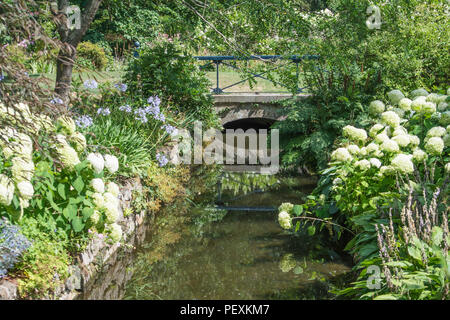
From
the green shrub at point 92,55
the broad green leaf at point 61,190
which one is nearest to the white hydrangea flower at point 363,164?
the broad green leaf at point 61,190

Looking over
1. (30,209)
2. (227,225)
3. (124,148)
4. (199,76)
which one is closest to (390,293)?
(30,209)

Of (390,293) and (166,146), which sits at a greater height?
(166,146)

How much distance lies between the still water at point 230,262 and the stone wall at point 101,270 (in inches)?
4.7

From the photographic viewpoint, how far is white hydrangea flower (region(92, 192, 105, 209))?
4.19 meters

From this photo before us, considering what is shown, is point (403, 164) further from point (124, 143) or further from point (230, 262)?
point (124, 143)

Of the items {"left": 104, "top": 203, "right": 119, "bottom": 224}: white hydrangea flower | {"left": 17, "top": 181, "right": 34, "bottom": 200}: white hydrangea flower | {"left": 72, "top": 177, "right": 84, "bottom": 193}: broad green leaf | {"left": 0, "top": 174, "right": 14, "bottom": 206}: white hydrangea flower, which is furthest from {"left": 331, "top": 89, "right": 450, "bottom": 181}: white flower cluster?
{"left": 0, "top": 174, "right": 14, "bottom": 206}: white hydrangea flower

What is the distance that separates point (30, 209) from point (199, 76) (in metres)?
6.78

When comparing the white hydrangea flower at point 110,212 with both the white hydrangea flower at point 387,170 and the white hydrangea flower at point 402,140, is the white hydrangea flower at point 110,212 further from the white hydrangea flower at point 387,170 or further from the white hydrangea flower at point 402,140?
the white hydrangea flower at point 402,140

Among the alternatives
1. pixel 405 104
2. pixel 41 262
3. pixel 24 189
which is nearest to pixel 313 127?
pixel 405 104

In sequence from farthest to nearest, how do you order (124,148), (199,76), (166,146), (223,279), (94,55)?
(94,55)
(199,76)
(166,146)
(124,148)
(223,279)

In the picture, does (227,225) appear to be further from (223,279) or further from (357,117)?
(357,117)

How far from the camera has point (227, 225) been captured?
20.7 feet

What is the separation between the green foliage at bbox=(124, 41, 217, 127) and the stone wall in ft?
12.8

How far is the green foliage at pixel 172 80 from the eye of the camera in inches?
364
